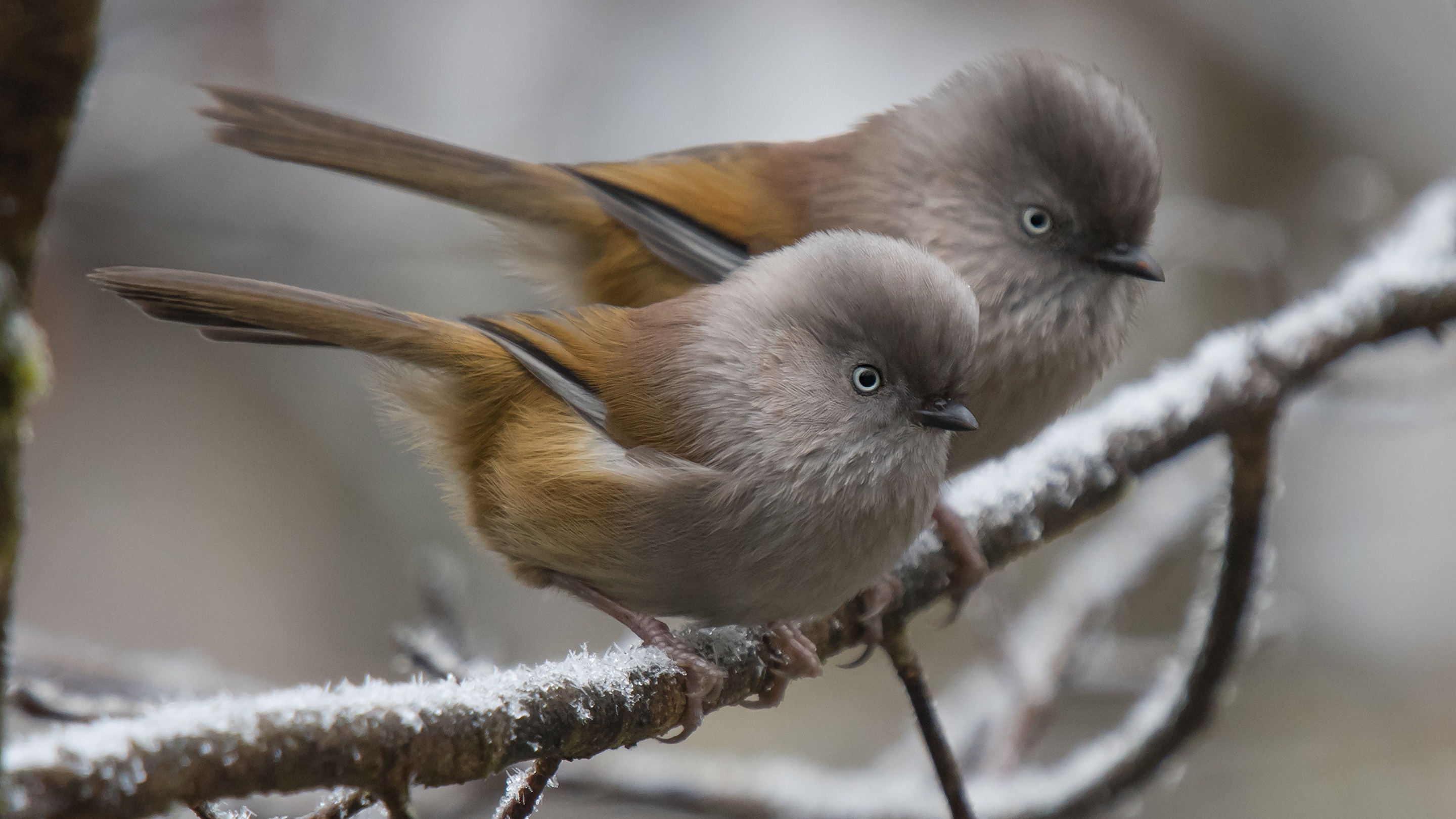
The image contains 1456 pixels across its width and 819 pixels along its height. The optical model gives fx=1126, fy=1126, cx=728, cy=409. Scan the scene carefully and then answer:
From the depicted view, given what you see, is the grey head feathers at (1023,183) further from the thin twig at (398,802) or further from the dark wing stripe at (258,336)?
the thin twig at (398,802)

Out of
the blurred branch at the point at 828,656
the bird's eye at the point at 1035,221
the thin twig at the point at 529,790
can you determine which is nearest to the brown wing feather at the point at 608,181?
the bird's eye at the point at 1035,221

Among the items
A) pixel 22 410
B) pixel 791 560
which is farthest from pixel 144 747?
pixel 791 560

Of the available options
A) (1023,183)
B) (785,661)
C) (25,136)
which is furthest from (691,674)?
(1023,183)

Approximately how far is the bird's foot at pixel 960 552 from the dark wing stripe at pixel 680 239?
916 millimetres

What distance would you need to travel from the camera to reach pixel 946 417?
7.67 feet

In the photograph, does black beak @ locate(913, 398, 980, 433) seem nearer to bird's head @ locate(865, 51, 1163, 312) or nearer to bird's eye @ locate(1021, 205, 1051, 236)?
bird's head @ locate(865, 51, 1163, 312)

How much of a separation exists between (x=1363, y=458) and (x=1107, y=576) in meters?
3.99

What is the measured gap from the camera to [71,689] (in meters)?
3.07

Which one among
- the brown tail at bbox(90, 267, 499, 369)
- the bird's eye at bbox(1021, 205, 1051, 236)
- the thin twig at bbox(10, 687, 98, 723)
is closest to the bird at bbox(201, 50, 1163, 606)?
the bird's eye at bbox(1021, 205, 1051, 236)

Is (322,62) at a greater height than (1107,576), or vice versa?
(322,62)

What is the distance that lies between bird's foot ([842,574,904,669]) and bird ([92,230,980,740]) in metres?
0.20

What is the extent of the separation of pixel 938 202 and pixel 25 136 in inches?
101

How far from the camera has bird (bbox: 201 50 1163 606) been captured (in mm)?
2926

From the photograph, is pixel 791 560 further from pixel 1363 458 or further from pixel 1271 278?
pixel 1363 458
